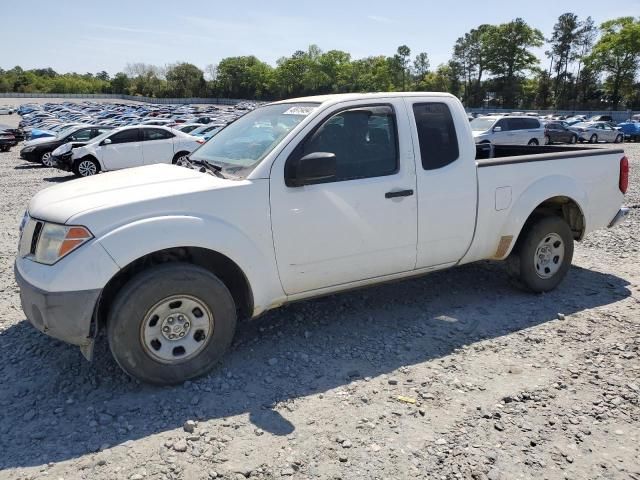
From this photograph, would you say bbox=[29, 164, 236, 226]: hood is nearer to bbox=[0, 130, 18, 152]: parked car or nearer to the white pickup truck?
the white pickup truck

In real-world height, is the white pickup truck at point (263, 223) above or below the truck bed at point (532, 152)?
below

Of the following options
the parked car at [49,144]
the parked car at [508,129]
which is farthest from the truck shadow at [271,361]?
the parked car at [49,144]

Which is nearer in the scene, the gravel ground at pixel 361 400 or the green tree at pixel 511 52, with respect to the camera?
the gravel ground at pixel 361 400

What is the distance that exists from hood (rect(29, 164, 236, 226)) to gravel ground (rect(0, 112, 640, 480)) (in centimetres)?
120

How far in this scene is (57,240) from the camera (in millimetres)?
3201

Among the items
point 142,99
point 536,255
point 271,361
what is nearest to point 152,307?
point 271,361

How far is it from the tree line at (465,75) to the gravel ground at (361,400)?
86.7 meters

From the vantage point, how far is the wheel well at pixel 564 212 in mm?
5215

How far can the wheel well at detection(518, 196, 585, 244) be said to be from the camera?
521 cm

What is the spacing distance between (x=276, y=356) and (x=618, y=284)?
157 inches

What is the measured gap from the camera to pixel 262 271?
12.0 feet

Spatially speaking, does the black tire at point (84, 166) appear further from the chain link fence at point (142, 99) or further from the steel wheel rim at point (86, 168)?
the chain link fence at point (142, 99)

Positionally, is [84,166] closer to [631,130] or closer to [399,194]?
[399,194]

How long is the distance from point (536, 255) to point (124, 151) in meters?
13.7
